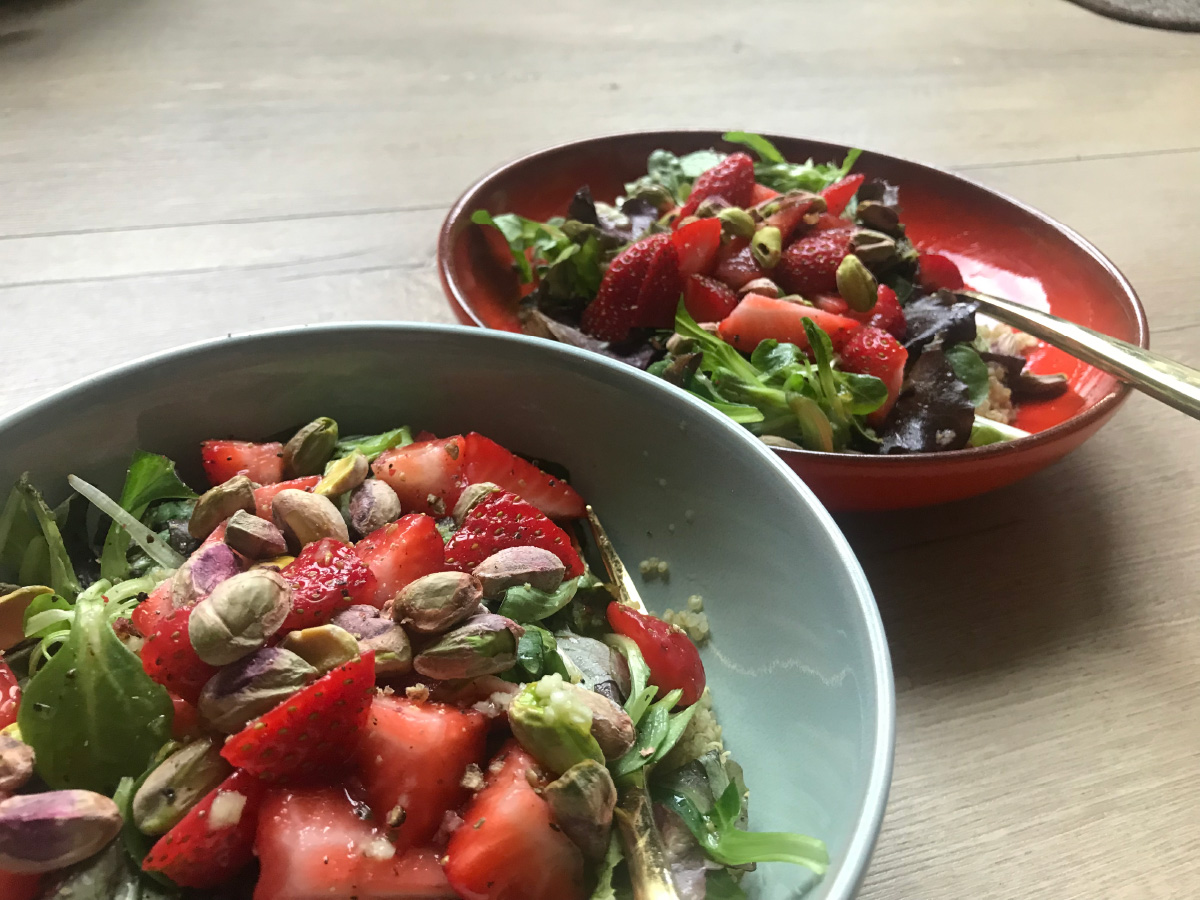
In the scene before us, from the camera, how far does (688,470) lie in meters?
0.70

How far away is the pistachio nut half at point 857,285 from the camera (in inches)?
39.4

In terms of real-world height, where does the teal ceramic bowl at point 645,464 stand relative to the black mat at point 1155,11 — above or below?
below

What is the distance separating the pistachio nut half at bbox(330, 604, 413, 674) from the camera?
547 millimetres

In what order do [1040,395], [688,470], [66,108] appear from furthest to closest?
[66,108]
[1040,395]
[688,470]

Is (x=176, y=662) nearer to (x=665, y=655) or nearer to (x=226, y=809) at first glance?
(x=226, y=809)

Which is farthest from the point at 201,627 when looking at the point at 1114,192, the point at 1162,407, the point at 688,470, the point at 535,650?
the point at 1114,192

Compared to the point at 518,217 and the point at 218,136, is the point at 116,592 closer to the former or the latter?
the point at 518,217

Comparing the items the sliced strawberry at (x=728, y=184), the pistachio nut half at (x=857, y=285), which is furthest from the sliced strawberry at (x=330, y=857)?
the sliced strawberry at (x=728, y=184)

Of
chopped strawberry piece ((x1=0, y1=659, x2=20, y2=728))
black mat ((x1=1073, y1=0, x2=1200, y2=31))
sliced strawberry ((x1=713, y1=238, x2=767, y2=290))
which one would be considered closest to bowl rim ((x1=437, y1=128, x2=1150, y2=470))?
sliced strawberry ((x1=713, y1=238, x2=767, y2=290))

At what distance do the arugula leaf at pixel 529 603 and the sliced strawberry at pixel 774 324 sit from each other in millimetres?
464

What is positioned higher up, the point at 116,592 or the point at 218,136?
the point at 218,136

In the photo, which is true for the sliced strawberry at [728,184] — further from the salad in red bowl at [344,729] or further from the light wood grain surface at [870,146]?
the salad in red bowl at [344,729]

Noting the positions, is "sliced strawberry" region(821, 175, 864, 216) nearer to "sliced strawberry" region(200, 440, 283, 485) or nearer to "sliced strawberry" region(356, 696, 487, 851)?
"sliced strawberry" region(200, 440, 283, 485)

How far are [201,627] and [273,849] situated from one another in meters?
0.13
